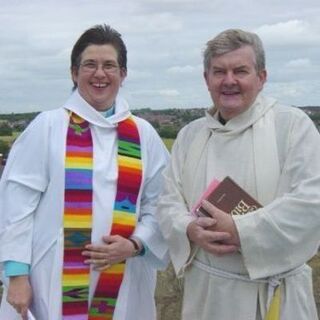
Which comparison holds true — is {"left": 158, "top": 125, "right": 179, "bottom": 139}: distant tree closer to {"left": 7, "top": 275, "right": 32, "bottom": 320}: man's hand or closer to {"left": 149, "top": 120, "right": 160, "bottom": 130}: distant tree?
{"left": 149, "top": 120, "right": 160, "bottom": 130}: distant tree

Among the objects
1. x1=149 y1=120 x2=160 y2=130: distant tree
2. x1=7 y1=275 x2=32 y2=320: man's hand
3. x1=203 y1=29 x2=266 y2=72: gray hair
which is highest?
x1=203 y1=29 x2=266 y2=72: gray hair

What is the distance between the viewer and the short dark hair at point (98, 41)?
407cm

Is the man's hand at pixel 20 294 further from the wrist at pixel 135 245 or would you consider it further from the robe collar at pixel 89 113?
the robe collar at pixel 89 113

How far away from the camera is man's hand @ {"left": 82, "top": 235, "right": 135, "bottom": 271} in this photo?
4039 millimetres

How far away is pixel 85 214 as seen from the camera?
4051 mm

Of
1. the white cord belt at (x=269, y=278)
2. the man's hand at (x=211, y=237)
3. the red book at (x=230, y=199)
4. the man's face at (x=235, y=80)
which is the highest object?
the man's face at (x=235, y=80)

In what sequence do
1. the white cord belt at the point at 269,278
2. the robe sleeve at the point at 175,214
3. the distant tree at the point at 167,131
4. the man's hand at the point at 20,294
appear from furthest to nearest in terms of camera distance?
the distant tree at the point at 167,131 → the man's hand at the point at 20,294 → the robe sleeve at the point at 175,214 → the white cord belt at the point at 269,278

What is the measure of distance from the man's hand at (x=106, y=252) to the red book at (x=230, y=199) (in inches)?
25.2

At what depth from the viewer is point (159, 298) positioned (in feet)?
17.2

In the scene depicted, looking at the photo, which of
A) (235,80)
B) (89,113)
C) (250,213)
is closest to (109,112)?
(89,113)

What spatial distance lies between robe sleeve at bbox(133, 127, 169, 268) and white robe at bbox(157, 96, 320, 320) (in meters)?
0.32

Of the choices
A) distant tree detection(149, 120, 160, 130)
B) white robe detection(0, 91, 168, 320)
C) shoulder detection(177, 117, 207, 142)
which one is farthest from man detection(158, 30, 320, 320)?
distant tree detection(149, 120, 160, 130)

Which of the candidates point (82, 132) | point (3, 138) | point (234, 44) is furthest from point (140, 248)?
point (3, 138)

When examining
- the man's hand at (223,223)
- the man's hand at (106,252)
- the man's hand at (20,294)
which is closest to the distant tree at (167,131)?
the man's hand at (106,252)
